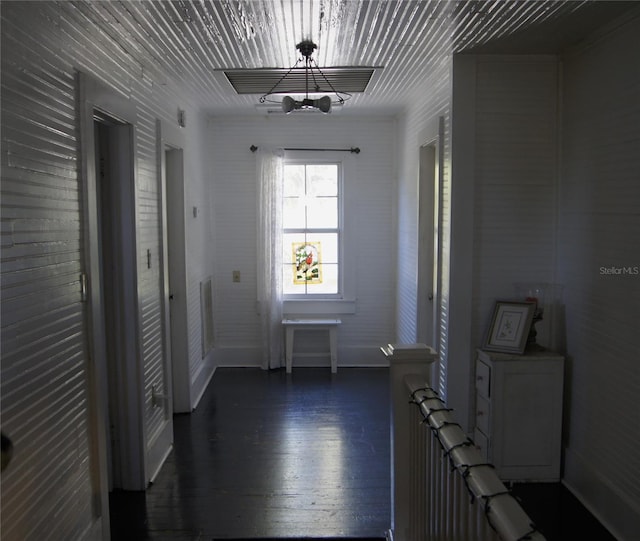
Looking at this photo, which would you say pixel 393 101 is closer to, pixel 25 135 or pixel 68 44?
pixel 68 44

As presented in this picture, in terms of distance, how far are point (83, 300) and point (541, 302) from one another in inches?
116

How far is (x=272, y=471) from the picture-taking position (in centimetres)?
388

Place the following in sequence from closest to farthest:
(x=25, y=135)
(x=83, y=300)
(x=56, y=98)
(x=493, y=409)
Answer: (x=25, y=135) < (x=56, y=98) < (x=83, y=300) < (x=493, y=409)

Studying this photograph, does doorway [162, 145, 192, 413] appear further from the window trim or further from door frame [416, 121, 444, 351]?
door frame [416, 121, 444, 351]

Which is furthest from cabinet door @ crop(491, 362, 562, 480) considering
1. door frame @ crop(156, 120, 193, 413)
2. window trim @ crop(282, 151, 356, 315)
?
window trim @ crop(282, 151, 356, 315)

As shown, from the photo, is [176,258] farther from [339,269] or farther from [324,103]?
[339,269]

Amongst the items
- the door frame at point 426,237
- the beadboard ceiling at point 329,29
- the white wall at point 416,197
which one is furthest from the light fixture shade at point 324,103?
the door frame at point 426,237

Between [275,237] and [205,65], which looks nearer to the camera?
[205,65]

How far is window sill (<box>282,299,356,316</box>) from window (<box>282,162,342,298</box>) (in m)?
0.08

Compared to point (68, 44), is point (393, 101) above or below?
above

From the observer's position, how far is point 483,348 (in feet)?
12.7

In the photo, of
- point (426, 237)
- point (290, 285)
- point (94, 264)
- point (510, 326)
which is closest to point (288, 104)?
A: point (426, 237)

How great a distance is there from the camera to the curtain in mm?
6223

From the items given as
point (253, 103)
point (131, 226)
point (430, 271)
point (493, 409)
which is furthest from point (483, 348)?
point (253, 103)
